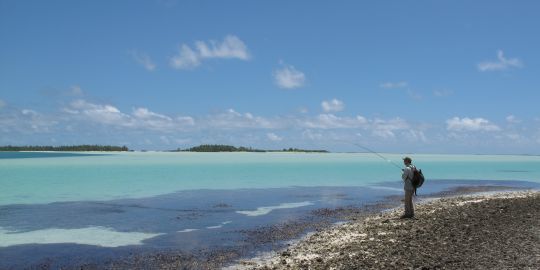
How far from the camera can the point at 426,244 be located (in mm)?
13125

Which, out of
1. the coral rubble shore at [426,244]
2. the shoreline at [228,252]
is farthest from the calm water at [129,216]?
the coral rubble shore at [426,244]

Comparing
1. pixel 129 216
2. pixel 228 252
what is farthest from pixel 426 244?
pixel 129 216

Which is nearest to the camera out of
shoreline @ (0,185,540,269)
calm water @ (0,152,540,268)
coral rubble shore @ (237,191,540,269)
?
coral rubble shore @ (237,191,540,269)

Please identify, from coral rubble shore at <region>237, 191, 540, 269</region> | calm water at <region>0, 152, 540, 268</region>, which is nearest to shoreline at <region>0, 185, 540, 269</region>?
calm water at <region>0, 152, 540, 268</region>

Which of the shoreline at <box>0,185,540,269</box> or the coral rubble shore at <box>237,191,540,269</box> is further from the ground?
the coral rubble shore at <box>237,191,540,269</box>

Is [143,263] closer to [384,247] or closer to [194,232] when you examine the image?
[194,232]

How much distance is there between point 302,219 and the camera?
21.3 metres

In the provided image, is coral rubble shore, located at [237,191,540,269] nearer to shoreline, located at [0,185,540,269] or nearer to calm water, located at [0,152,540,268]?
shoreline, located at [0,185,540,269]

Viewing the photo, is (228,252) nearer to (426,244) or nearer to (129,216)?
Result: (426,244)

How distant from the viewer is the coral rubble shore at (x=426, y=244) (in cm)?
1113

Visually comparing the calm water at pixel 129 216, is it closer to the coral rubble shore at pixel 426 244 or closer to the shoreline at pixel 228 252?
the shoreline at pixel 228 252

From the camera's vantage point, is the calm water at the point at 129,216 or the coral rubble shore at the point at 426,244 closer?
the coral rubble shore at the point at 426,244

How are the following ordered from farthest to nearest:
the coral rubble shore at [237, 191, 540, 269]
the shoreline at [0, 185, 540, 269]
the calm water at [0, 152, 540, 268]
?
the calm water at [0, 152, 540, 268] < the shoreline at [0, 185, 540, 269] < the coral rubble shore at [237, 191, 540, 269]

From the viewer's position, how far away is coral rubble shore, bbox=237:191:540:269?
11.1 m
